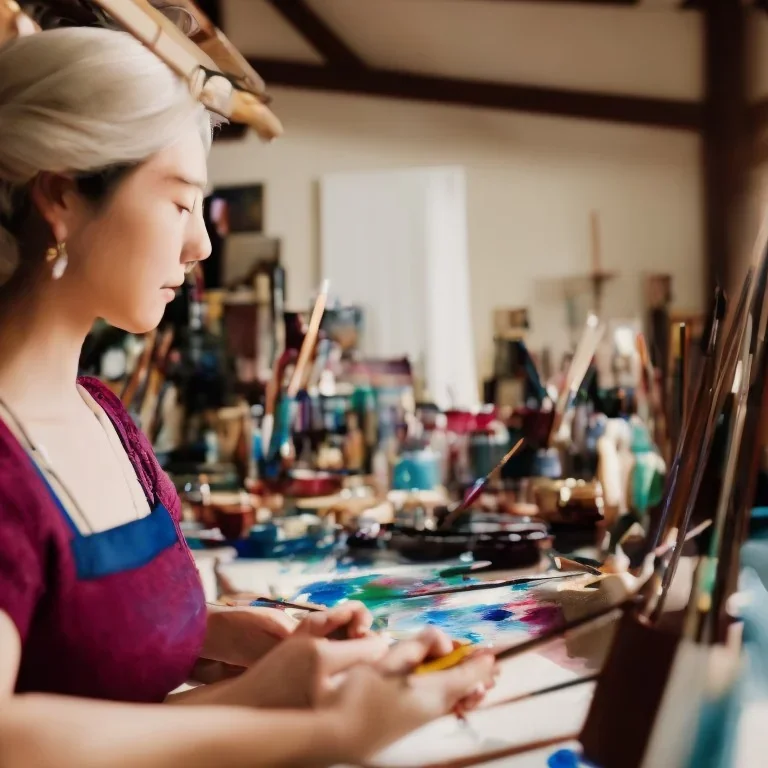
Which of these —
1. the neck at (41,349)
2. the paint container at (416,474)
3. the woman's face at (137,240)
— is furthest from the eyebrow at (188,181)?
the paint container at (416,474)

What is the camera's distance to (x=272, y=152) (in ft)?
8.87

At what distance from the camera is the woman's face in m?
0.48

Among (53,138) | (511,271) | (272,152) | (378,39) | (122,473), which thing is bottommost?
(122,473)

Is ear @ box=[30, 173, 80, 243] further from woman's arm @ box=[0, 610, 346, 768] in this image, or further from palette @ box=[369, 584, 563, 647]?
palette @ box=[369, 584, 563, 647]

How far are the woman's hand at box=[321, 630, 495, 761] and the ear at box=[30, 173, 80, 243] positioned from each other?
0.33 meters

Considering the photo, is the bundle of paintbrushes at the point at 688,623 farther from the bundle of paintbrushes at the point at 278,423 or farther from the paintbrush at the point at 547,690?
the bundle of paintbrushes at the point at 278,423

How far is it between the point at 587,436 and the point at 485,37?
1.85 metres

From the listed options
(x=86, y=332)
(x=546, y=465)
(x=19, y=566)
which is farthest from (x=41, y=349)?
(x=546, y=465)

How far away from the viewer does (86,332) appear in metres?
0.51

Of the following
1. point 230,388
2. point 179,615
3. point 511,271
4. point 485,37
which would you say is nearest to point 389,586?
point 179,615

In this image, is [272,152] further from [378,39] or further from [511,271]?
[511,271]

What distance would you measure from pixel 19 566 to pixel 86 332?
177mm

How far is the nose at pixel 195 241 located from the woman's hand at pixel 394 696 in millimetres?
307

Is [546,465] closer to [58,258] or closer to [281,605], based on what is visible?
[281,605]
